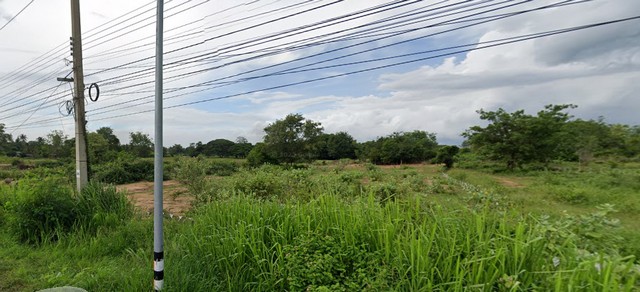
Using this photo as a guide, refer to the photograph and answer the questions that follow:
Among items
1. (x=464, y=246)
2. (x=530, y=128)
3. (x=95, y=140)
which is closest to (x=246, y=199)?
(x=464, y=246)

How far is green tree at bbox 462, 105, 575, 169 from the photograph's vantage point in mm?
23406

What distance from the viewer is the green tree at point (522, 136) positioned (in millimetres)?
23406

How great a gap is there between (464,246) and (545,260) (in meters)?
0.53

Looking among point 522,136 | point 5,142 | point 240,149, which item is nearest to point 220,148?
point 240,149

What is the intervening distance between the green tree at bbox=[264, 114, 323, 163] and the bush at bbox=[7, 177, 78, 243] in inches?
916

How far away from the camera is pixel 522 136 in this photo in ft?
76.6

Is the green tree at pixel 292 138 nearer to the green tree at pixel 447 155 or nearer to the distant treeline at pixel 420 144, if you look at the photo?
the distant treeline at pixel 420 144

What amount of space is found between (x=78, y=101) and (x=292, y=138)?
22126 millimetres

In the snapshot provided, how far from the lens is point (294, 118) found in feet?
97.6

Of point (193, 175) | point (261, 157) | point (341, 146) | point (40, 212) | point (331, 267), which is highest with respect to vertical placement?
point (341, 146)

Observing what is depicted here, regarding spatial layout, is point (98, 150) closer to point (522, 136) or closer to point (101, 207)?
point (101, 207)

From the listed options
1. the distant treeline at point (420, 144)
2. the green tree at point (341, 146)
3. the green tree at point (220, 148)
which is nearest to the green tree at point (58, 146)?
the distant treeline at point (420, 144)

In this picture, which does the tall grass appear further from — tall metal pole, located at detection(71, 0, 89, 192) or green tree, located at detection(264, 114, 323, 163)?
green tree, located at detection(264, 114, 323, 163)

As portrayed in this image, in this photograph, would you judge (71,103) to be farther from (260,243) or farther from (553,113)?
(553,113)
